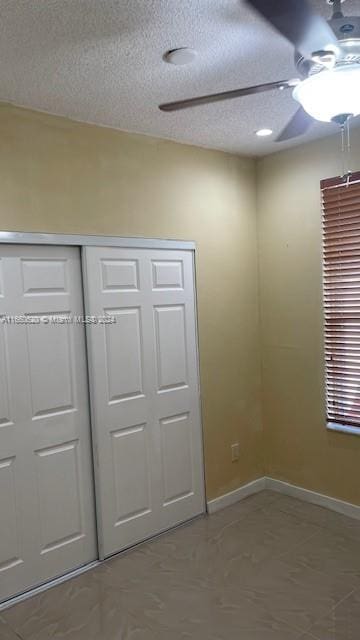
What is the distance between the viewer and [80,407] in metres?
2.86

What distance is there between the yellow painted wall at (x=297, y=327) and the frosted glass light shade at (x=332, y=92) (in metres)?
1.79

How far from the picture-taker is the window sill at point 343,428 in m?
3.27

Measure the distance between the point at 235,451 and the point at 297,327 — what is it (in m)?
1.07

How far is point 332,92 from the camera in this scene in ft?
4.82

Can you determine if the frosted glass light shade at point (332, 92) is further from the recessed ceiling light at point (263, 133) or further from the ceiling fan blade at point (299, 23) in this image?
the recessed ceiling light at point (263, 133)

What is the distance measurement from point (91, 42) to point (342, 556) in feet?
9.87

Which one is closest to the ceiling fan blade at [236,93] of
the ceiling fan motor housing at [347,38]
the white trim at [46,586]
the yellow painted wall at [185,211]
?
the ceiling fan motor housing at [347,38]

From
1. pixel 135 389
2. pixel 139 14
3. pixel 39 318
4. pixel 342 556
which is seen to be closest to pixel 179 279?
pixel 135 389

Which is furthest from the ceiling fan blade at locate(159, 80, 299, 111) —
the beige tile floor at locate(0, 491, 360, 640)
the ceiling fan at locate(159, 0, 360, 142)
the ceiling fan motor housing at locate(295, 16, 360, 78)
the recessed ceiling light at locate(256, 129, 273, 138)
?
the beige tile floor at locate(0, 491, 360, 640)

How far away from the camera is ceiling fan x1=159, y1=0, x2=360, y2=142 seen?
1.26m

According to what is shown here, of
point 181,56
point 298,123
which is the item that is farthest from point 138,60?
point 298,123

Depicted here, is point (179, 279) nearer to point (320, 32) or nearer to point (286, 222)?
point (286, 222)

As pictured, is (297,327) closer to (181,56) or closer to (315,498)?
(315,498)

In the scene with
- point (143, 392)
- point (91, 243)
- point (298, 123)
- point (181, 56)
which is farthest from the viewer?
point (143, 392)
